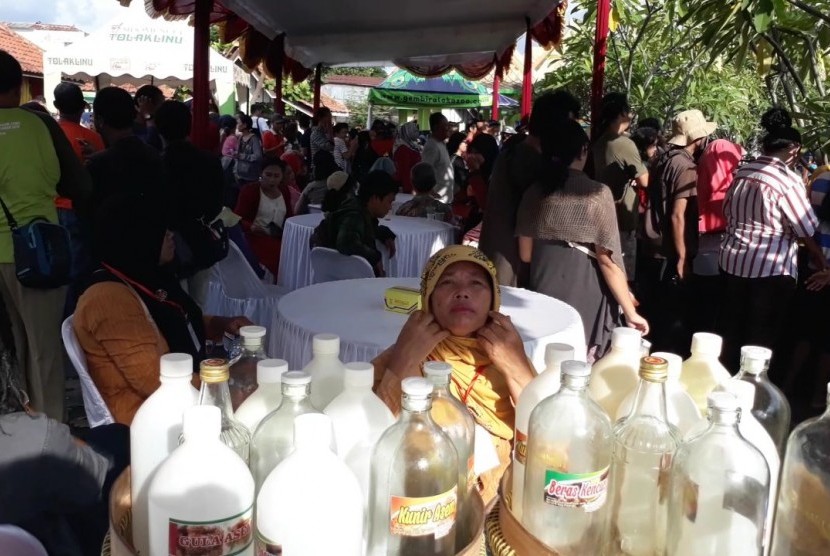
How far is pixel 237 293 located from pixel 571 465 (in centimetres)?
345

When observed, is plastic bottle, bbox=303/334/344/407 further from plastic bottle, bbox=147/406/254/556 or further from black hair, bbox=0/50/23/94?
black hair, bbox=0/50/23/94

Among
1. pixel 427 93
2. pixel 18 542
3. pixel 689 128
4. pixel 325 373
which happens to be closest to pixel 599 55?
pixel 689 128

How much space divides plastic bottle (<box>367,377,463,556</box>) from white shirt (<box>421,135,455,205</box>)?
248 inches

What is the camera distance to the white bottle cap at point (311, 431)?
87cm

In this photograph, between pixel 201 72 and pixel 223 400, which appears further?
pixel 201 72

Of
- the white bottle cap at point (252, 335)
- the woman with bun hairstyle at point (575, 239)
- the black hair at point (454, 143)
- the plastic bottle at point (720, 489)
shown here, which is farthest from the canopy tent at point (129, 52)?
the plastic bottle at point (720, 489)

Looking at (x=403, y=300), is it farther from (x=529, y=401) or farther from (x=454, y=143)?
(x=454, y=143)

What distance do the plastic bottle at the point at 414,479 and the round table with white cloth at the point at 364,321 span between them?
127 centimetres

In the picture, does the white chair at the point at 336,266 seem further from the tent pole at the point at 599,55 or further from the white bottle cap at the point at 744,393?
the white bottle cap at the point at 744,393

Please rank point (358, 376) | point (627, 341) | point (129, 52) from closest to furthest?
point (358, 376) < point (627, 341) < point (129, 52)

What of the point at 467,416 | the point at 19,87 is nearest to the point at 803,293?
the point at 467,416

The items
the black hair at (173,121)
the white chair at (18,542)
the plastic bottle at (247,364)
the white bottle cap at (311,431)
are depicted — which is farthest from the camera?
the black hair at (173,121)

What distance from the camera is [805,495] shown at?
3.46ft

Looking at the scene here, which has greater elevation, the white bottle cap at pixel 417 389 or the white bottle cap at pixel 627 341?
the white bottle cap at pixel 627 341
